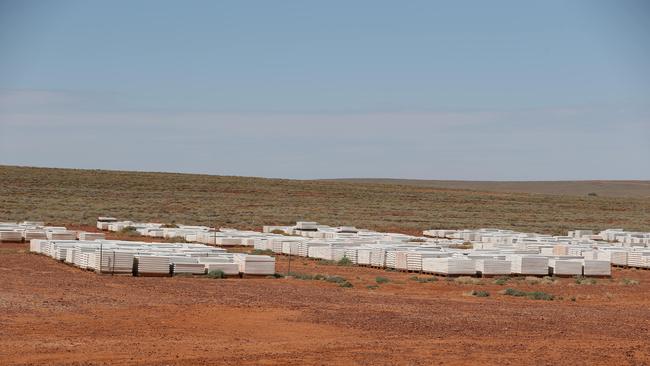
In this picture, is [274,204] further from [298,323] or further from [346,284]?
[298,323]

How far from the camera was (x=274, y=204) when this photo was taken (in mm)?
82438

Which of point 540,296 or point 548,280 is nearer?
point 540,296

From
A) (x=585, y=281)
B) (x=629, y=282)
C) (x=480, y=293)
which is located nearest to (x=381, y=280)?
(x=480, y=293)

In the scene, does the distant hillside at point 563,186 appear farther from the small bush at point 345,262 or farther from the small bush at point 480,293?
the small bush at point 480,293

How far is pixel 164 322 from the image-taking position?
684 inches

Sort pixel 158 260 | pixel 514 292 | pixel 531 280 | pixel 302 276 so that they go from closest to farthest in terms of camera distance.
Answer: pixel 514 292
pixel 158 260
pixel 302 276
pixel 531 280

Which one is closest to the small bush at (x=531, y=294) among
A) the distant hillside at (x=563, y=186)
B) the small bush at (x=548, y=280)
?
the small bush at (x=548, y=280)

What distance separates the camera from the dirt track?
14.4m

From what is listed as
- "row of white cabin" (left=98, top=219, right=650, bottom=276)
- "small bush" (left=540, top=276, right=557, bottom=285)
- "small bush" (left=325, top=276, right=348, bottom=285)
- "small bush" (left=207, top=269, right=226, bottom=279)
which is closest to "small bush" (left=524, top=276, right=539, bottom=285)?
"small bush" (left=540, top=276, right=557, bottom=285)

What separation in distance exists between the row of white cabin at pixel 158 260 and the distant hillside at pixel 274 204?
91.8 feet

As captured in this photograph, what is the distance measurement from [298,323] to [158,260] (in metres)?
9.29

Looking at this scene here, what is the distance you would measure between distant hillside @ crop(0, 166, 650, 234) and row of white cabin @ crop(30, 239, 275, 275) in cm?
2797

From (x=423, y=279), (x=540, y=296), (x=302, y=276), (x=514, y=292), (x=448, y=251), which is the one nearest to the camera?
(x=540, y=296)

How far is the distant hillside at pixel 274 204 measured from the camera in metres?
65.5
